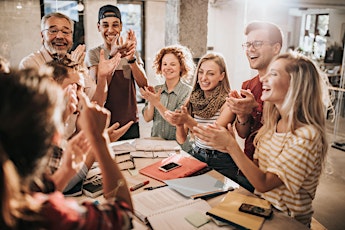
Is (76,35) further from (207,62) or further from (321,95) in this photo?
(321,95)

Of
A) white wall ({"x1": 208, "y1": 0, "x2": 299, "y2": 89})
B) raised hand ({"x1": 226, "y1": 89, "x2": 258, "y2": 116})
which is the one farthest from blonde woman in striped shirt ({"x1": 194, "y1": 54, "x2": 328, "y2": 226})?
white wall ({"x1": 208, "y1": 0, "x2": 299, "y2": 89})

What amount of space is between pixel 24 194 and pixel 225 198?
3.33 feet

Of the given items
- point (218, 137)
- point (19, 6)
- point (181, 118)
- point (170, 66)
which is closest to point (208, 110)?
point (181, 118)

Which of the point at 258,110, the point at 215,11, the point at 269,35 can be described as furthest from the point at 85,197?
the point at 215,11

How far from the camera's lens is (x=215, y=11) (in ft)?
17.7

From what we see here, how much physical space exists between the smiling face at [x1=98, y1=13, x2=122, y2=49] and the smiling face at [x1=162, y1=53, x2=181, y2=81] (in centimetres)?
54

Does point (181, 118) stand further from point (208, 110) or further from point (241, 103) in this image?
point (241, 103)

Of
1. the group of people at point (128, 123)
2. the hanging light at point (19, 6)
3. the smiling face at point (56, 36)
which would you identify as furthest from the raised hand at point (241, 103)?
the hanging light at point (19, 6)

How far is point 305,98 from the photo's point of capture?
1.60 m

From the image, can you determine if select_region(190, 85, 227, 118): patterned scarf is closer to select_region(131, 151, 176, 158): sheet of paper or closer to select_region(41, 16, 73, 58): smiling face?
select_region(131, 151, 176, 158): sheet of paper

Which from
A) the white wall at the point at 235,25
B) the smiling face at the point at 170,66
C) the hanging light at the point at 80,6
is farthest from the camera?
the hanging light at the point at 80,6

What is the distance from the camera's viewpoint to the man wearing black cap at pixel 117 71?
2824 millimetres

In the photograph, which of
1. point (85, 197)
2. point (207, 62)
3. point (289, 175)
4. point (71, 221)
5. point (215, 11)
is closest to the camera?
point (71, 221)

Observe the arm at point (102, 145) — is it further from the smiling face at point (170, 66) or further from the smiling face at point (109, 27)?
the smiling face at point (109, 27)
